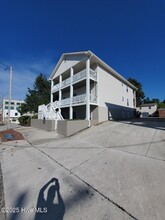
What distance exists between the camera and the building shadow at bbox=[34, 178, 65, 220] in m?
2.23

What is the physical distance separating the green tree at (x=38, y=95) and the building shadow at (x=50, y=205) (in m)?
26.3

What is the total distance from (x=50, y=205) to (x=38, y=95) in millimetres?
28656

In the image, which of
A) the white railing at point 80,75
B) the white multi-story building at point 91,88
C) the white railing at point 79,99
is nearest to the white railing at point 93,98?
the white multi-story building at point 91,88

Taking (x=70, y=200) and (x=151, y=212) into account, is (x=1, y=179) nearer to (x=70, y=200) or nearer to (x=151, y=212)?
(x=70, y=200)

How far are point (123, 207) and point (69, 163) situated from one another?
2.63m

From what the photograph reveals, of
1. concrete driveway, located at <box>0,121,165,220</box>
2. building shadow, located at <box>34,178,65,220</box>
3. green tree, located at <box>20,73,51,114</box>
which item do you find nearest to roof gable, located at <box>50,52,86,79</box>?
green tree, located at <box>20,73,51,114</box>

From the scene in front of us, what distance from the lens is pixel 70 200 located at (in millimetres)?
2623

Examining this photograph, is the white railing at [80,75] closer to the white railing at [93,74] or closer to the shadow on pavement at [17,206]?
the white railing at [93,74]

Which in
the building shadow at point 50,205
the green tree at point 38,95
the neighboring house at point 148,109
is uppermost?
the green tree at point 38,95

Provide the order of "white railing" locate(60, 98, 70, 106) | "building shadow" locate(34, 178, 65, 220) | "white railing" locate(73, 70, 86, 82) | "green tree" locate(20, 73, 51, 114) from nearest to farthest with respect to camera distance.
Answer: "building shadow" locate(34, 178, 65, 220)
"white railing" locate(73, 70, 86, 82)
"white railing" locate(60, 98, 70, 106)
"green tree" locate(20, 73, 51, 114)

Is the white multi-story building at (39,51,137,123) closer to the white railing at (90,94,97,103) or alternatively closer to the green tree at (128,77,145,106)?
the white railing at (90,94,97,103)

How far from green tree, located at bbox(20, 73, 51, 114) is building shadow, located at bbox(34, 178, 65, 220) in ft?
86.1

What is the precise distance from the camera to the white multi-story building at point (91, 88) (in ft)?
47.2

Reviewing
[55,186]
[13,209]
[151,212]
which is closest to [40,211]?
[13,209]
